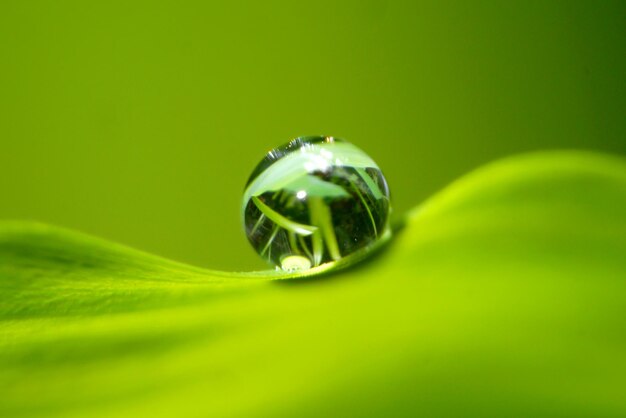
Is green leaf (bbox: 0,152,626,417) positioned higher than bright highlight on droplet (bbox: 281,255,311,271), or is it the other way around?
bright highlight on droplet (bbox: 281,255,311,271)

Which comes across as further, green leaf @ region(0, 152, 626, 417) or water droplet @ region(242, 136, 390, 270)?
water droplet @ region(242, 136, 390, 270)

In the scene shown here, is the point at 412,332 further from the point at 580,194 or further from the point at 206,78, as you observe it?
the point at 206,78

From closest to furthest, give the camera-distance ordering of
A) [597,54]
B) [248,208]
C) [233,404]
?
[233,404]
[248,208]
[597,54]

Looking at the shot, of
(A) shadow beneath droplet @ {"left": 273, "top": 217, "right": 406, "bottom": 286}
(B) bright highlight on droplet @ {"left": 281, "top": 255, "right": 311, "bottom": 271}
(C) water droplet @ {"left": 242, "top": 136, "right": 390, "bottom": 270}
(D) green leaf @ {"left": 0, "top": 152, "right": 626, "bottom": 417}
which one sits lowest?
(D) green leaf @ {"left": 0, "top": 152, "right": 626, "bottom": 417}

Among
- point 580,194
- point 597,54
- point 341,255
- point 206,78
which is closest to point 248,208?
point 341,255

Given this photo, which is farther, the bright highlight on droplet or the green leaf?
the bright highlight on droplet
